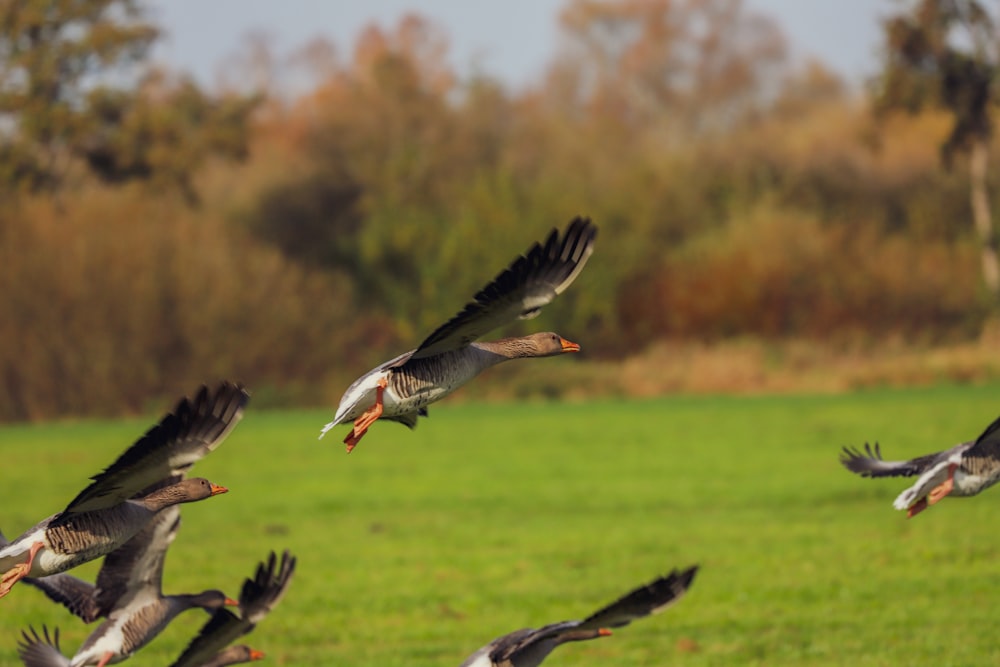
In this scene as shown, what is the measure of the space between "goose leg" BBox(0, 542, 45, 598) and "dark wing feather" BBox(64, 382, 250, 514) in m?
0.29

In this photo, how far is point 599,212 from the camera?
5097cm

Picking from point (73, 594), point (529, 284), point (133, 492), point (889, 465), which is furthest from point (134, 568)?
point (889, 465)

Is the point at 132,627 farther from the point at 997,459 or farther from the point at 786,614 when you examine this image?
the point at 786,614

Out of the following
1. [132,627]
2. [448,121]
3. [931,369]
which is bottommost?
[132,627]

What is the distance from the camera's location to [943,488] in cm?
696

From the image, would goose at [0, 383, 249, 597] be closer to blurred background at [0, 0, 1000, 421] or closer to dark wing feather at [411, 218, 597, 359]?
dark wing feather at [411, 218, 597, 359]

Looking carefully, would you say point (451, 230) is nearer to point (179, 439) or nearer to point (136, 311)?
point (136, 311)

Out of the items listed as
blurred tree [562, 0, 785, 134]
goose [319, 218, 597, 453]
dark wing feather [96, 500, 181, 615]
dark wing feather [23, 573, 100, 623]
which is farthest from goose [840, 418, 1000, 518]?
blurred tree [562, 0, 785, 134]

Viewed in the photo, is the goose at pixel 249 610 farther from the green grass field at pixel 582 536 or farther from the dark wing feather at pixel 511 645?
the green grass field at pixel 582 536

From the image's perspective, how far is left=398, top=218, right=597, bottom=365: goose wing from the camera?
5824 mm

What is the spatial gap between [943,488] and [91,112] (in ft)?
128

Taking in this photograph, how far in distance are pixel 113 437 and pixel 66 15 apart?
16.5 meters

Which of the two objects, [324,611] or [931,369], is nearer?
[324,611]

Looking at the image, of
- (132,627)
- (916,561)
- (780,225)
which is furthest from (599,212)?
(132,627)
